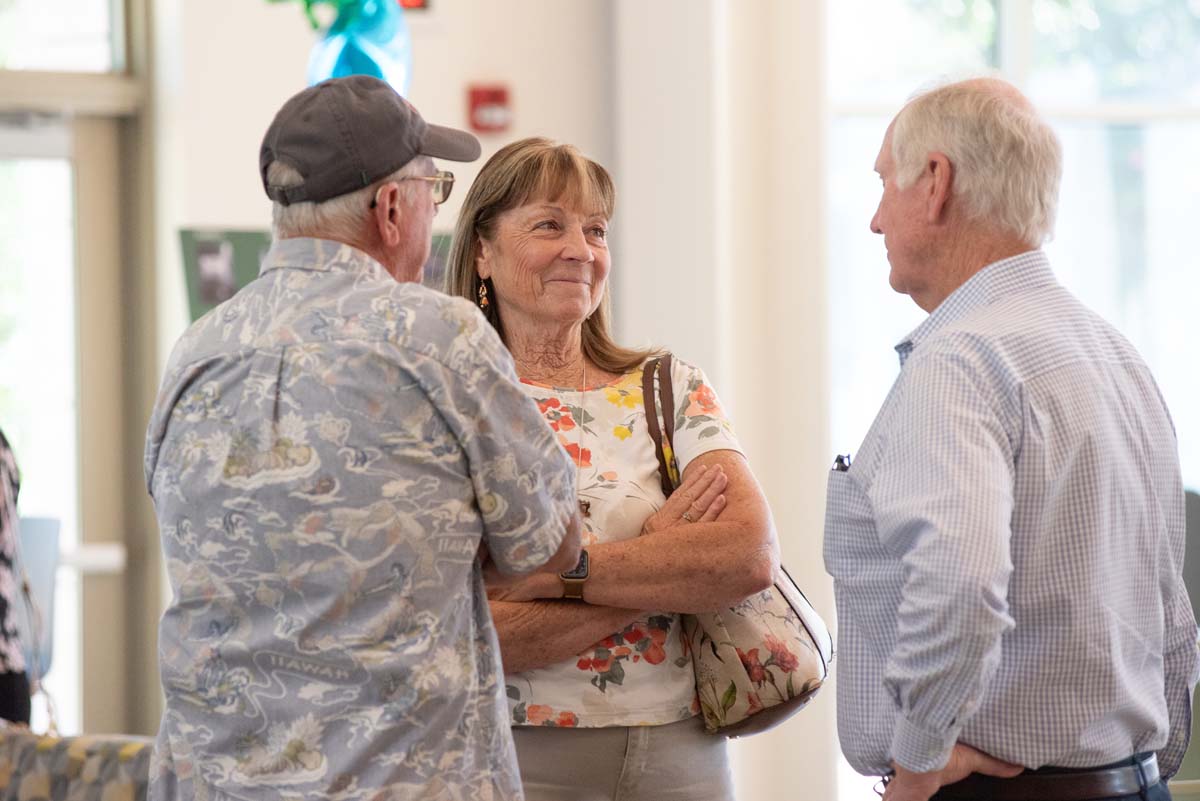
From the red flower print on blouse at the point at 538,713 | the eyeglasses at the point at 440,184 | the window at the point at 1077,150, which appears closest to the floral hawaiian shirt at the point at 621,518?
the red flower print on blouse at the point at 538,713

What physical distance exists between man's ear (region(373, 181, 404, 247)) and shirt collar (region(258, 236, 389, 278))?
1.4 inches

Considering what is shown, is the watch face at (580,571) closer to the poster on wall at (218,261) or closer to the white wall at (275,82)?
the poster on wall at (218,261)

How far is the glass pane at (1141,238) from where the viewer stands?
4801mm

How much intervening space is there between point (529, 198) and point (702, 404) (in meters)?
0.40

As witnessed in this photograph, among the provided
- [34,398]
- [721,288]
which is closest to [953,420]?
[721,288]

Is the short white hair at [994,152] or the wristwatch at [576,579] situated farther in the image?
the wristwatch at [576,579]

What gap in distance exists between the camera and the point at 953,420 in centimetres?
149

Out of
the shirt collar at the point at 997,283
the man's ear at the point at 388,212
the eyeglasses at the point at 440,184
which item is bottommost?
the shirt collar at the point at 997,283

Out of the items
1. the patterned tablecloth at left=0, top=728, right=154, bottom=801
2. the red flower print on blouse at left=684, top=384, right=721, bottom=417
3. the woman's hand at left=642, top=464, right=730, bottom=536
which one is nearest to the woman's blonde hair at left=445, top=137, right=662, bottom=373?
the red flower print on blouse at left=684, top=384, right=721, bottom=417

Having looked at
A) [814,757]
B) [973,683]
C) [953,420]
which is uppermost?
[953,420]

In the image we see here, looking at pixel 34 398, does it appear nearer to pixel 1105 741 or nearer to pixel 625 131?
pixel 625 131

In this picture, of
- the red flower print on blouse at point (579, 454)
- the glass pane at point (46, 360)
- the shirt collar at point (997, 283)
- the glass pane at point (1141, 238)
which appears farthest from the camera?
the glass pane at point (1141, 238)

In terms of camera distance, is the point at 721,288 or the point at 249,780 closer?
the point at 249,780

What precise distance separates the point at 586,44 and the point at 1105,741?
3277 millimetres
